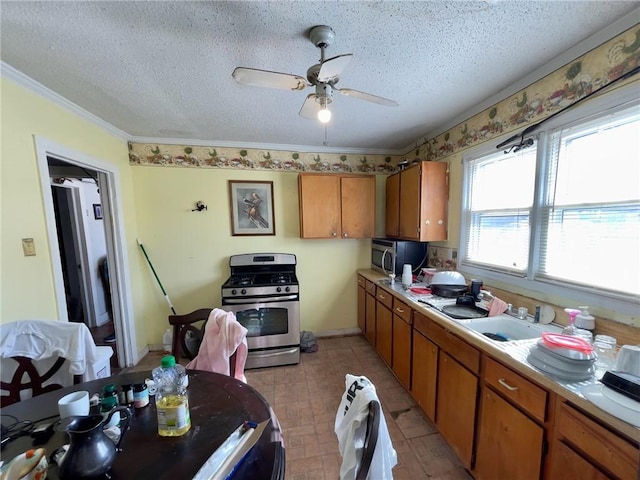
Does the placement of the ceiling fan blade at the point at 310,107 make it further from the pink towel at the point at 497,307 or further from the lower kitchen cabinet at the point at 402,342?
the pink towel at the point at 497,307

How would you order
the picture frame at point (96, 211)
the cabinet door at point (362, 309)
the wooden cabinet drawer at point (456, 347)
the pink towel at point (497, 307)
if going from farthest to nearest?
the picture frame at point (96, 211) → the cabinet door at point (362, 309) → the pink towel at point (497, 307) → the wooden cabinet drawer at point (456, 347)

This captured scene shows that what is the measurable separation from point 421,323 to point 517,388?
0.75 m

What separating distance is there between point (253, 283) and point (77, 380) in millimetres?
1527

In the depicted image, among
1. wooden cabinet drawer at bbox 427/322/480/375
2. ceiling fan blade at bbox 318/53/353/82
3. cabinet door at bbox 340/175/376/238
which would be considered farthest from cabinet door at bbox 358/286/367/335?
ceiling fan blade at bbox 318/53/353/82

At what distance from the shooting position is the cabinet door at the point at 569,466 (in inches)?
34.6

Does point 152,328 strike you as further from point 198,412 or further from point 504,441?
point 504,441

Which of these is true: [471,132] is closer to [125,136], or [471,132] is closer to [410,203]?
[410,203]

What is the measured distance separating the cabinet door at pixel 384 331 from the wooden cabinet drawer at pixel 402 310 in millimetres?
155

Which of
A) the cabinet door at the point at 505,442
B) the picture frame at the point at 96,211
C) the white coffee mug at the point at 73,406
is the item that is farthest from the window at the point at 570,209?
the picture frame at the point at 96,211

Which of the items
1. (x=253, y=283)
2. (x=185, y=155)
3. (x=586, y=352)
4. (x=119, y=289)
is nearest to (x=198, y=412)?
(x=586, y=352)

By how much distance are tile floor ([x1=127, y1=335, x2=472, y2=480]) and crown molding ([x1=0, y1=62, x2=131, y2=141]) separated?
241 centimetres

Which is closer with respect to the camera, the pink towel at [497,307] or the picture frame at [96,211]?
the pink towel at [497,307]

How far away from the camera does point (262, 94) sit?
1831 millimetres

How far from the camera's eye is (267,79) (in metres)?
1.21
